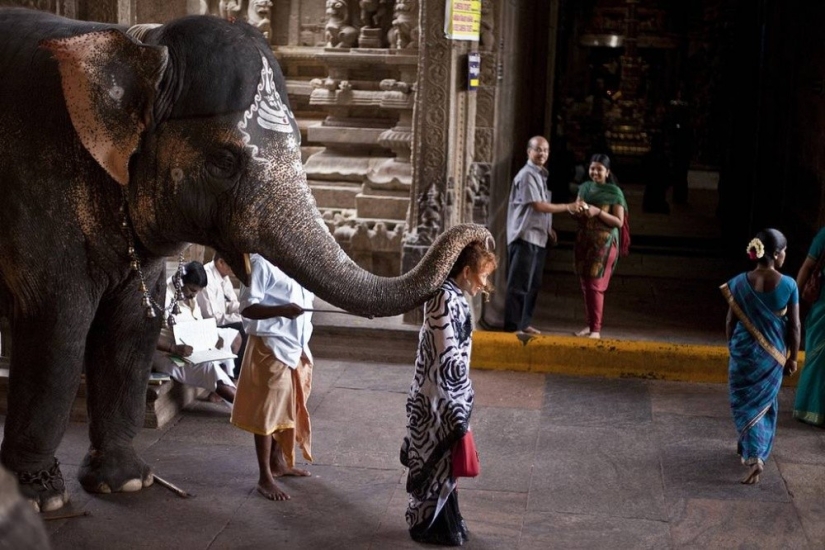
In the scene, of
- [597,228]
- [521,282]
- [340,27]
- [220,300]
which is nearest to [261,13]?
[340,27]

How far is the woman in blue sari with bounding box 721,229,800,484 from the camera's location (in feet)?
24.0

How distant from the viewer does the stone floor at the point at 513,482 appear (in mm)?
6430

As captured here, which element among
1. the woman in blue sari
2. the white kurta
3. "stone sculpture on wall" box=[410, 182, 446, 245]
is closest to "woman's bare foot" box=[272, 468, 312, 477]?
the white kurta

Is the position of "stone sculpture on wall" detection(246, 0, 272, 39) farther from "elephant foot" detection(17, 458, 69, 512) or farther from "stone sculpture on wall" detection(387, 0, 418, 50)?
"elephant foot" detection(17, 458, 69, 512)

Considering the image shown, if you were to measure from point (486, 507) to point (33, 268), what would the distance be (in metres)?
2.64

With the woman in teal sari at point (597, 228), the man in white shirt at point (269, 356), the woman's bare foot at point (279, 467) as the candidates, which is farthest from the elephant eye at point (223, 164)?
the woman in teal sari at point (597, 228)

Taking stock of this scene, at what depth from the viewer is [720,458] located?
776 cm

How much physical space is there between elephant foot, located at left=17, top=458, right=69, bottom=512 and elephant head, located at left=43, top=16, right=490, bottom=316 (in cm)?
156

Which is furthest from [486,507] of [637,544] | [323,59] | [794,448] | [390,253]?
[323,59]

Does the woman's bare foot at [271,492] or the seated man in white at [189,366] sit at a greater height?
the seated man in white at [189,366]

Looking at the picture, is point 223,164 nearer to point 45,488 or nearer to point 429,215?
point 45,488

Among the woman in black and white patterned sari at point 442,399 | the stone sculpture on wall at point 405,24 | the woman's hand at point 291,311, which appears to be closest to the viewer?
the woman in black and white patterned sari at point 442,399

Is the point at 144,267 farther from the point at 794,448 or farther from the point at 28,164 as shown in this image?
the point at 794,448

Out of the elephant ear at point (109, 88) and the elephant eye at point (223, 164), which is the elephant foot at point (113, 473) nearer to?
the elephant ear at point (109, 88)
